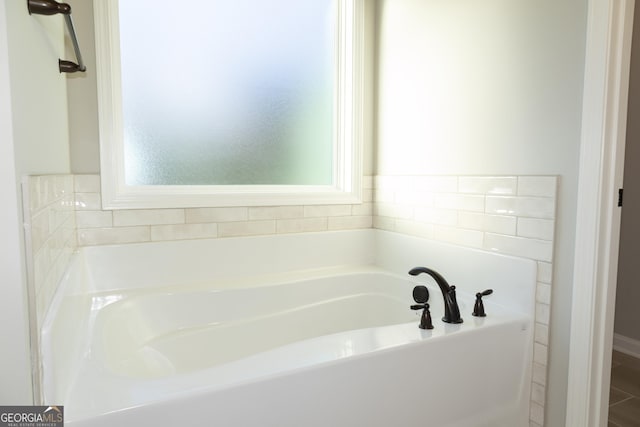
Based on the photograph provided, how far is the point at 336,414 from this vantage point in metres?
1.12

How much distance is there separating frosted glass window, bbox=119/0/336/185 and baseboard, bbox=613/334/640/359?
235 cm

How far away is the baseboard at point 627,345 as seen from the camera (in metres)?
2.69

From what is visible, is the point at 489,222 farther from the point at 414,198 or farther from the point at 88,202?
the point at 88,202

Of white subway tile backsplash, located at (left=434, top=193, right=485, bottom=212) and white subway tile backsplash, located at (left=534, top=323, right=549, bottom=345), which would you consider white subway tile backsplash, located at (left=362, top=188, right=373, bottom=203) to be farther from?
white subway tile backsplash, located at (left=534, top=323, right=549, bottom=345)

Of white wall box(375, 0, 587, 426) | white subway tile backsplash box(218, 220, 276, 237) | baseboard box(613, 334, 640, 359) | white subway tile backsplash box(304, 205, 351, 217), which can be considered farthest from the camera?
baseboard box(613, 334, 640, 359)

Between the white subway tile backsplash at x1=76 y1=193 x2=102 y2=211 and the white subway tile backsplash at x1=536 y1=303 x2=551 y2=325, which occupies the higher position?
the white subway tile backsplash at x1=76 y1=193 x2=102 y2=211

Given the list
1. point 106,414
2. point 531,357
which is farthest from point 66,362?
point 531,357

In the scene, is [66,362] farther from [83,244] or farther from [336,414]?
[83,244]

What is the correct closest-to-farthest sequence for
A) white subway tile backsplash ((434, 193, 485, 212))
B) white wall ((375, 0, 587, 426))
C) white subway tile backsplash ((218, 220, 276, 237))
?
white wall ((375, 0, 587, 426)) < white subway tile backsplash ((434, 193, 485, 212)) < white subway tile backsplash ((218, 220, 276, 237))

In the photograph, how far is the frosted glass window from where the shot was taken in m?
1.98

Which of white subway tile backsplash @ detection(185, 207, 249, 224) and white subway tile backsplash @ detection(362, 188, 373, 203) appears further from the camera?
white subway tile backsplash @ detection(362, 188, 373, 203)

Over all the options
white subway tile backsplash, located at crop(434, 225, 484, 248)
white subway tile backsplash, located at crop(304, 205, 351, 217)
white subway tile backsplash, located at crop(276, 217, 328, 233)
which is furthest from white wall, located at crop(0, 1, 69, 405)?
white subway tile backsplash, located at crop(434, 225, 484, 248)

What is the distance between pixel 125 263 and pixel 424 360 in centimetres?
142

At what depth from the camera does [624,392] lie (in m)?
2.15
